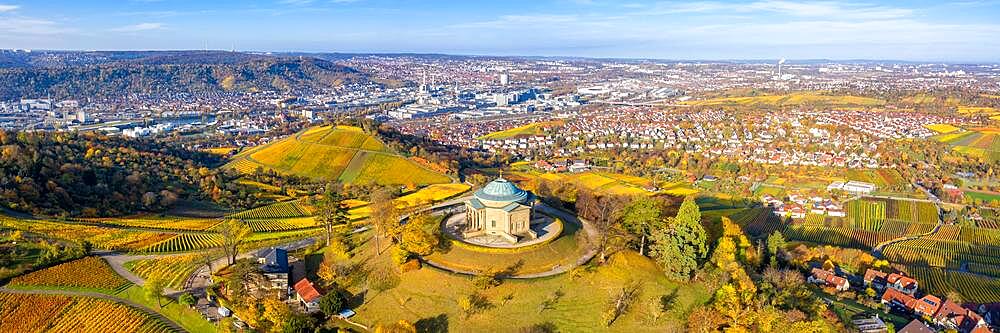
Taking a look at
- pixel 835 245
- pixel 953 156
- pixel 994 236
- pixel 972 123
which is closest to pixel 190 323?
pixel 835 245

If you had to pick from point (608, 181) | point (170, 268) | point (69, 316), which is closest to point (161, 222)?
point (170, 268)

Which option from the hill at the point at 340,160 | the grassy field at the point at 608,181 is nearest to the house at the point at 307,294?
the hill at the point at 340,160

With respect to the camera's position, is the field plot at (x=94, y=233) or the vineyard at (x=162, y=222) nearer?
the field plot at (x=94, y=233)

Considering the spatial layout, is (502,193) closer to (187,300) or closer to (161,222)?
(187,300)

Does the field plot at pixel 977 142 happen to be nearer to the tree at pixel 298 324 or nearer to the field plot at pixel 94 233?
the tree at pixel 298 324

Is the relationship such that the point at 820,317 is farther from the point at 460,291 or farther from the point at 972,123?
the point at 972,123

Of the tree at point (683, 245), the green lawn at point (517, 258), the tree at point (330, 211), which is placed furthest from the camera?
the tree at point (330, 211)
